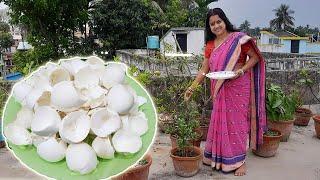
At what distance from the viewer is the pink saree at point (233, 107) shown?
11.5ft

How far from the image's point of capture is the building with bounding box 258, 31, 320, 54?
2802 centimetres

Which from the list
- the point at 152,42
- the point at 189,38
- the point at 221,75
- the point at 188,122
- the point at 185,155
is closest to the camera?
the point at 221,75

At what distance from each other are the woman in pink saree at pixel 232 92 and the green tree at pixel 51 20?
1029cm

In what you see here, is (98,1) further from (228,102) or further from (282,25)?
(282,25)

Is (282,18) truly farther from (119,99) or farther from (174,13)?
(119,99)

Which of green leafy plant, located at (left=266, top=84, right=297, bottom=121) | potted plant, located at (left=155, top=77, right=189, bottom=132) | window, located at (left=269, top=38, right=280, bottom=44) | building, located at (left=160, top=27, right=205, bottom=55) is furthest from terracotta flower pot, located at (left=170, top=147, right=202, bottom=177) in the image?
window, located at (left=269, top=38, right=280, bottom=44)

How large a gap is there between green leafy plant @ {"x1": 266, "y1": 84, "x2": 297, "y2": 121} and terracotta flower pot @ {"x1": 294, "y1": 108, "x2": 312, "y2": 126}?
640mm

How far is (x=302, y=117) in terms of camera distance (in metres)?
5.34

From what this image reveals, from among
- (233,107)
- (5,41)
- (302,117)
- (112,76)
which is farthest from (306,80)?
(5,41)

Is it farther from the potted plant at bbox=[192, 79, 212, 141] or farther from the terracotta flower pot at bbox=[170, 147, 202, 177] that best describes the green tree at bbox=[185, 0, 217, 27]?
the terracotta flower pot at bbox=[170, 147, 202, 177]

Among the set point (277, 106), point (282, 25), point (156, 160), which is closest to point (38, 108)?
point (156, 160)

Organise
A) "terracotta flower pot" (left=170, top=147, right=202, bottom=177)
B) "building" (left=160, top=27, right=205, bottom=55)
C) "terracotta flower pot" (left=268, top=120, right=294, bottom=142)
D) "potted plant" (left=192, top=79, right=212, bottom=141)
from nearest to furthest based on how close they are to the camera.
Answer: "terracotta flower pot" (left=170, top=147, right=202, bottom=177)
"terracotta flower pot" (left=268, top=120, right=294, bottom=142)
"potted plant" (left=192, top=79, right=212, bottom=141)
"building" (left=160, top=27, right=205, bottom=55)

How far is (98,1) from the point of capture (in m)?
18.1

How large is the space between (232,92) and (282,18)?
Answer: 170 feet
